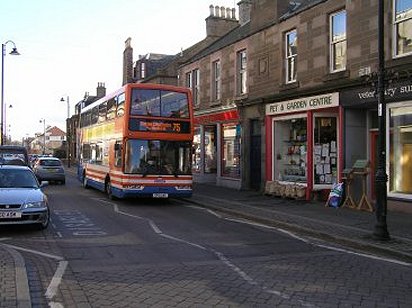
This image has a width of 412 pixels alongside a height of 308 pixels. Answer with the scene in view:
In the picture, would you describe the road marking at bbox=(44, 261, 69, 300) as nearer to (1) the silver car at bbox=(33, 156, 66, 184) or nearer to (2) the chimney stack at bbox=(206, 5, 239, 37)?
(1) the silver car at bbox=(33, 156, 66, 184)

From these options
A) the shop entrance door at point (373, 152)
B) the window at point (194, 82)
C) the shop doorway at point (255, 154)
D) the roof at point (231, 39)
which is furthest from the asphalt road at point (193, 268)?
the window at point (194, 82)

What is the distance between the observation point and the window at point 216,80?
27.9 metres

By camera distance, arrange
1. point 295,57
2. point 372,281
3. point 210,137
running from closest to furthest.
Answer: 1. point 372,281
2. point 295,57
3. point 210,137

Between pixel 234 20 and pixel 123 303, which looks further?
pixel 234 20

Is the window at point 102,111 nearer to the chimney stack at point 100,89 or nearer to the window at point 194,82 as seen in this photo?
the window at point 194,82

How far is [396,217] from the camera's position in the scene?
14.6 meters

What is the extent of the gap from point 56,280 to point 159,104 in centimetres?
1164

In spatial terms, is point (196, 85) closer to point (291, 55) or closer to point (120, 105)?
point (291, 55)

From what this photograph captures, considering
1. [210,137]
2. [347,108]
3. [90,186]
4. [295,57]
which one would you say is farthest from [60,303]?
[210,137]

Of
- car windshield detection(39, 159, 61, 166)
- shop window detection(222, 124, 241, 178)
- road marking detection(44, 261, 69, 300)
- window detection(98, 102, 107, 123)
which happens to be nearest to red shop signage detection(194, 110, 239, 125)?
shop window detection(222, 124, 241, 178)

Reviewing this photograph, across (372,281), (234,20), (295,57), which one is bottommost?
(372,281)

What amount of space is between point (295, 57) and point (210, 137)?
9762 mm

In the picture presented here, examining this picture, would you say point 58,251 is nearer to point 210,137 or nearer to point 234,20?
point 210,137

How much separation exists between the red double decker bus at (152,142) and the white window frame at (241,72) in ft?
20.9
